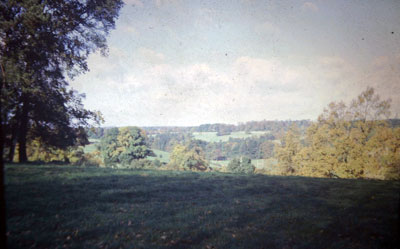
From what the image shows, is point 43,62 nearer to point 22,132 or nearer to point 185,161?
point 22,132

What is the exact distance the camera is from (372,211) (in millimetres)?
9672

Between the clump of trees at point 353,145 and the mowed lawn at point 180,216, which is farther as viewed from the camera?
the clump of trees at point 353,145

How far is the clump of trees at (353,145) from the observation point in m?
29.3

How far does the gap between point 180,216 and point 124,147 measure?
55092mm

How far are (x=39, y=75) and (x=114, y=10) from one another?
29.7 ft

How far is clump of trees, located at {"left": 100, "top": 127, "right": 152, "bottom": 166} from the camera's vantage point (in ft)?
188

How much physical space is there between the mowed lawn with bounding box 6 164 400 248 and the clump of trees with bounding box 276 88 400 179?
20.7m

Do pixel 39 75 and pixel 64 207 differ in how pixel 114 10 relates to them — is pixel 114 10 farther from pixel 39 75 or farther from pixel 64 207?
pixel 64 207

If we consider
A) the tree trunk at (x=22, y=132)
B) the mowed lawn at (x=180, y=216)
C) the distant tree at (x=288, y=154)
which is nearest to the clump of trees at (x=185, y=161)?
the distant tree at (x=288, y=154)

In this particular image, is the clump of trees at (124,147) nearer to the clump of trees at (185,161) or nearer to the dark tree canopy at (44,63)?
the clump of trees at (185,161)

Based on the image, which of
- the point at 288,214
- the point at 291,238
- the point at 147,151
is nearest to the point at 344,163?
the point at 288,214

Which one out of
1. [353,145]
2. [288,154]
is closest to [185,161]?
[288,154]

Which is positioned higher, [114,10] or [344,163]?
[114,10]

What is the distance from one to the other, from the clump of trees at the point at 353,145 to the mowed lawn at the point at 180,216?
68.0 ft
